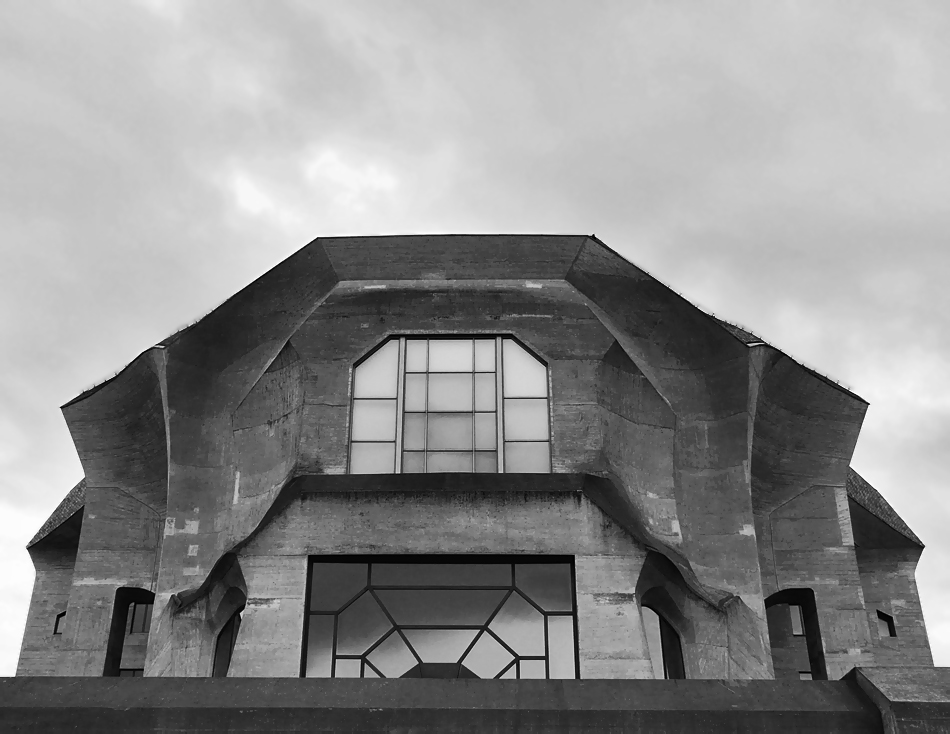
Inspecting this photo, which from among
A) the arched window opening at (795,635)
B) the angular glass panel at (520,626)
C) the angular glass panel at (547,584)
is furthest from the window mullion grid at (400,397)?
the arched window opening at (795,635)

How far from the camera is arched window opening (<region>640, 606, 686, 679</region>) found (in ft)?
75.5

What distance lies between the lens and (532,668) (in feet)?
68.4

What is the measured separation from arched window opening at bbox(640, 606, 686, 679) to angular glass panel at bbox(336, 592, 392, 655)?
5593 millimetres

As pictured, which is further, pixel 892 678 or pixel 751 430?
pixel 751 430

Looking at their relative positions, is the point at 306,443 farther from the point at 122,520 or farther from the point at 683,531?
the point at 683,531

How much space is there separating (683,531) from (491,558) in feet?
13.1

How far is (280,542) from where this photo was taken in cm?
2189

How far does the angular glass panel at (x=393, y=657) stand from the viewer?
20.9 m

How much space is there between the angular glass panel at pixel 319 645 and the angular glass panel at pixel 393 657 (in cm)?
79

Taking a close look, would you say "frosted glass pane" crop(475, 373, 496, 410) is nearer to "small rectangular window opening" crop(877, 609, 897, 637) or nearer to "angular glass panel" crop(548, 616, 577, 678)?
"angular glass panel" crop(548, 616, 577, 678)

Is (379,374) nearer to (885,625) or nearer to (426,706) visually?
(426,706)

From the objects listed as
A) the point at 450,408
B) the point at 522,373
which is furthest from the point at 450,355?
the point at 522,373

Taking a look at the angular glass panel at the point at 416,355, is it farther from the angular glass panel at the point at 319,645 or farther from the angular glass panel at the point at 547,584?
the angular glass panel at the point at 319,645

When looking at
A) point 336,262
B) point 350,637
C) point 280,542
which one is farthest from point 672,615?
point 336,262
